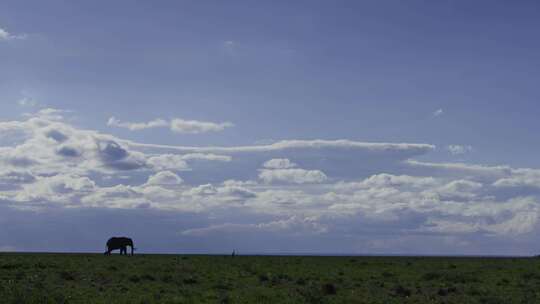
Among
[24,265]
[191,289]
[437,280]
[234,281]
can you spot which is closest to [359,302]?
[191,289]

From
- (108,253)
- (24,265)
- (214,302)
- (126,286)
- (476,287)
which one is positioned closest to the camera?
(214,302)

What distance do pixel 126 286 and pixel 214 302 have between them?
866 centimetres

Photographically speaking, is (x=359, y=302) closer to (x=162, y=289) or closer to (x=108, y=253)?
(x=162, y=289)

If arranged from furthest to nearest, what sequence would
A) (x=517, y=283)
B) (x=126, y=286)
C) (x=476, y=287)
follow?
(x=517, y=283) → (x=476, y=287) → (x=126, y=286)

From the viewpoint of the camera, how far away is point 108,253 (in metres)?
99.5

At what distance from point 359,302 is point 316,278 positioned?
45.7ft

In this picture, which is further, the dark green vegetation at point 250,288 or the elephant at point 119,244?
the elephant at point 119,244

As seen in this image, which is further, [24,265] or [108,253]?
[108,253]

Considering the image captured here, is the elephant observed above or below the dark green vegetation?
above

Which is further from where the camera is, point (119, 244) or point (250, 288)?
point (119, 244)

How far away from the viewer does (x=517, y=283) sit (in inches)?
1709

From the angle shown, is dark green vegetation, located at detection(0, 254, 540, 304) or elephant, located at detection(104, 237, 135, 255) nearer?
dark green vegetation, located at detection(0, 254, 540, 304)

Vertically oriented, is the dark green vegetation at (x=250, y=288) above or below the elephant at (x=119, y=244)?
below

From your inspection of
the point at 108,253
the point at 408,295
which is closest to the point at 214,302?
the point at 408,295
